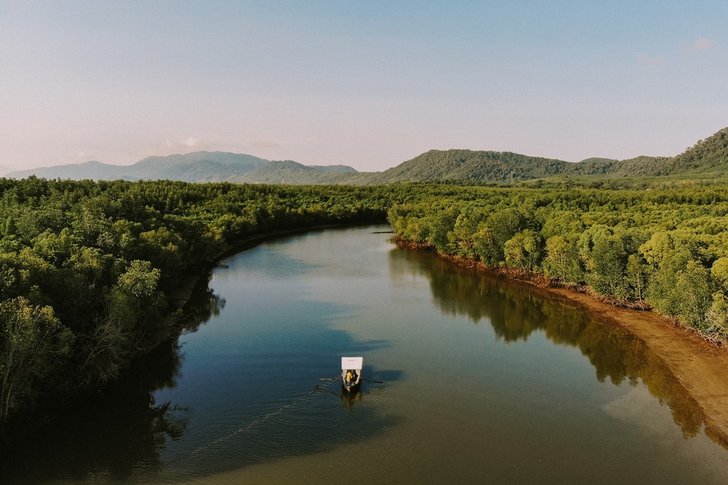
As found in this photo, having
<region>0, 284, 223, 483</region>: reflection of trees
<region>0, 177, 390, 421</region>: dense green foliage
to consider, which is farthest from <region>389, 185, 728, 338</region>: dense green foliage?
<region>0, 177, 390, 421</region>: dense green foliage

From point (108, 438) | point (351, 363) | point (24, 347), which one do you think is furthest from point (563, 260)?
point (24, 347)

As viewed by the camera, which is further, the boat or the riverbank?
the boat

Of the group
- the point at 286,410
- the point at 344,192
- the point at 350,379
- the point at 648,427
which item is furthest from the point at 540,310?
the point at 344,192

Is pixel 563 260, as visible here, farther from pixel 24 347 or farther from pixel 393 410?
pixel 24 347

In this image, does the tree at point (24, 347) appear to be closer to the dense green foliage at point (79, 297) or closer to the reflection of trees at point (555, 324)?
the dense green foliage at point (79, 297)

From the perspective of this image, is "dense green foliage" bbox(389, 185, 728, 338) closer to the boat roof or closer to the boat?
the boat roof

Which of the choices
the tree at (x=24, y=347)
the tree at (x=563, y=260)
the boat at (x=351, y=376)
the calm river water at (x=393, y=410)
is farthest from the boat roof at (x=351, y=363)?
the tree at (x=563, y=260)

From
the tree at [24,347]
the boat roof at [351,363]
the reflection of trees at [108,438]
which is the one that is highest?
the tree at [24,347]

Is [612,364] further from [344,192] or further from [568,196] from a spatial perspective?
[344,192]
